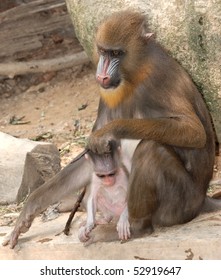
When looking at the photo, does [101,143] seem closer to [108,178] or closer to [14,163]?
[108,178]

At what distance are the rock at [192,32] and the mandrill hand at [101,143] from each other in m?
1.63

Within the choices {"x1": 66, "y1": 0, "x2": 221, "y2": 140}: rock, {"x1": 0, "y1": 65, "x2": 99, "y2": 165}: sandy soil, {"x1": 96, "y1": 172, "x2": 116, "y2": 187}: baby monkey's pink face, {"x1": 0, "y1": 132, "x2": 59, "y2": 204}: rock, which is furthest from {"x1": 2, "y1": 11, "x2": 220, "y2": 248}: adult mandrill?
{"x1": 0, "y1": 65, "x2": 99, "y2": 165}: sandy soil

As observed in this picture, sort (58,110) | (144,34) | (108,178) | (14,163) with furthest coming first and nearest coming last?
(58,110)
(14,163)
(144,34)
(108,178)

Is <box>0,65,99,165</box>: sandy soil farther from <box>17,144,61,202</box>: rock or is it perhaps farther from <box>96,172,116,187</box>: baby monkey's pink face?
<box>96,172,116,187</box>: baby monkey's pink face

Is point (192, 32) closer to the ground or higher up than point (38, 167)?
higher up

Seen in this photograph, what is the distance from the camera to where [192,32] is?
6.54m

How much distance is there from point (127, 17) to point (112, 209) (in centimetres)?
128

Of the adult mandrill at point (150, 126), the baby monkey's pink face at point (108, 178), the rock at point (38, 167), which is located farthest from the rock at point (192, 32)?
the baby monkey's pink face at point (108, 178)

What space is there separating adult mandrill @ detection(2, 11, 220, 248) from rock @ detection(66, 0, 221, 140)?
0.98 m

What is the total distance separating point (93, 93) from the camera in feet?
31.6

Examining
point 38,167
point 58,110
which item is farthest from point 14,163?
point 58,110

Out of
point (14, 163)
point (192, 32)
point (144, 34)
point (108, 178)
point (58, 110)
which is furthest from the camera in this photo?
point (58, 110)

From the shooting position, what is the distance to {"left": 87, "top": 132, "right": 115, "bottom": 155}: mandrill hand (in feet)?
17.2

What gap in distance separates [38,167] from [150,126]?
1.98 m
